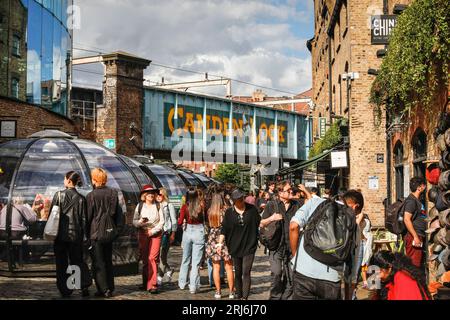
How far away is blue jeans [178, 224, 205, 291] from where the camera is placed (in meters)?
10.8

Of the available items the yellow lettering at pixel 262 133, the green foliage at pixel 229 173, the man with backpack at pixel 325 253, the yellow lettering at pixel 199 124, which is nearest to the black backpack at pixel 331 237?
the man with backpack at pixel 325 253

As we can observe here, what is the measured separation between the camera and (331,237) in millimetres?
6191

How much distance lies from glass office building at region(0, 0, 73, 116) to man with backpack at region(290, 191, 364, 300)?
1848 centimetres

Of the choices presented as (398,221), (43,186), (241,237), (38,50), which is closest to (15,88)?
(38,50)

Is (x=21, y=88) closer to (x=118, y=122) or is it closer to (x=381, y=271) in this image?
(x=118, y=122)

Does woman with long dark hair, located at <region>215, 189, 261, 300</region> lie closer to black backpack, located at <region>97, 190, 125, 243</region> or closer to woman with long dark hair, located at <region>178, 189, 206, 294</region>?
woman with long dark hair, located at <region>178, 189, 206, 294</region>

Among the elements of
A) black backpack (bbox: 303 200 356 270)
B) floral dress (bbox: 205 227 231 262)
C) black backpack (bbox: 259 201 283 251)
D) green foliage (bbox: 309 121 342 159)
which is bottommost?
floral dress (bbox: 205 227 231 262)

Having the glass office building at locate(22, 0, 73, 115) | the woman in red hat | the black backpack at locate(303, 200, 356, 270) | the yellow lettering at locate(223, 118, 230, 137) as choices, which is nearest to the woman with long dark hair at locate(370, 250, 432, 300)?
the black backpack at locate(303, 200, 356, 270)

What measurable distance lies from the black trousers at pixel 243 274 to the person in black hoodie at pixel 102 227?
1.95m

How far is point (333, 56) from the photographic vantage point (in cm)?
2852

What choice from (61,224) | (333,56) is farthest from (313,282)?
(333,56)

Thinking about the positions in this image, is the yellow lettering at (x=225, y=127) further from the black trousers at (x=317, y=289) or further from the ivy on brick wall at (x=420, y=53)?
the black trousers at (x=317, y=289)

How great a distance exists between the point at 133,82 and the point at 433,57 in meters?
22.9

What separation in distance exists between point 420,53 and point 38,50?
18475 mm
